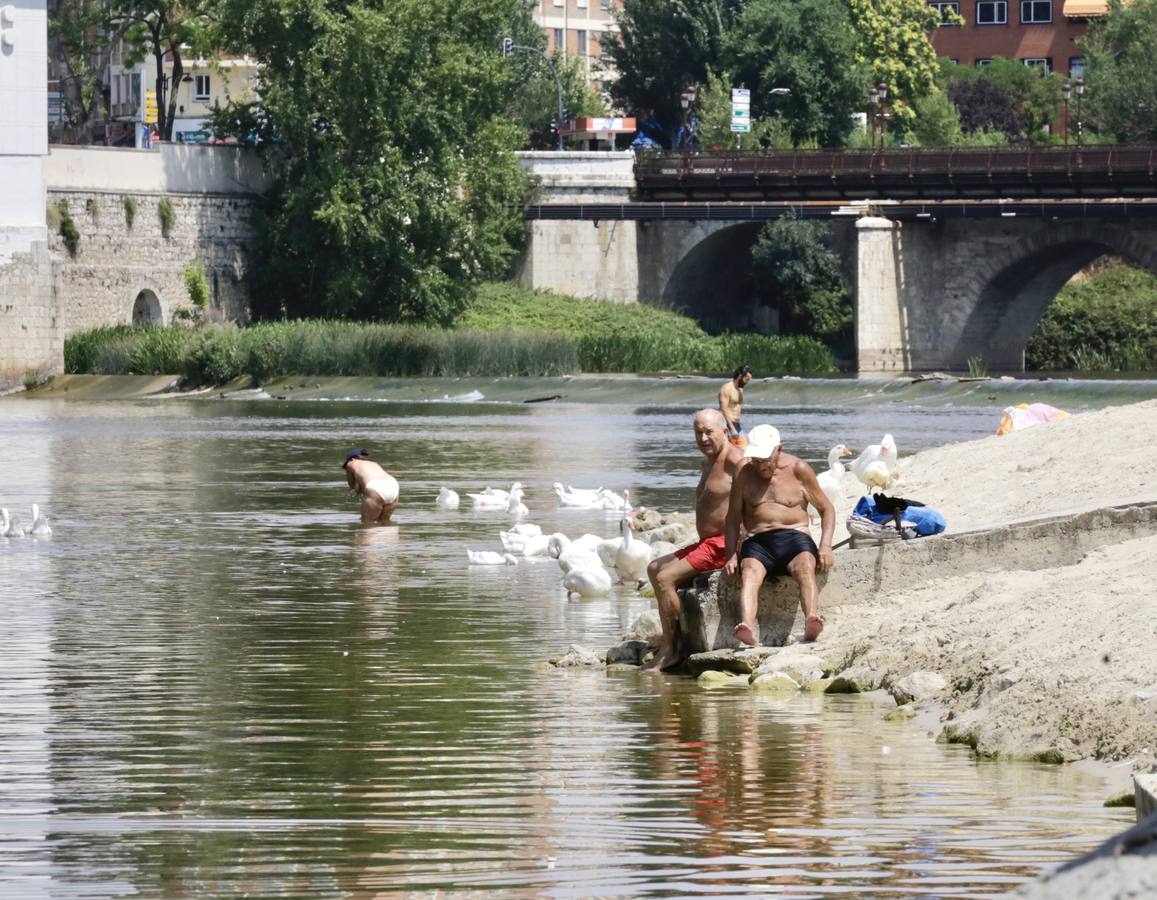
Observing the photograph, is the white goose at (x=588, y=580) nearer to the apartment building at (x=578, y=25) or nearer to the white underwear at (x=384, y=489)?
the white underwear at (x=384, y=489)

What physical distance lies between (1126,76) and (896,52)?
11.2 meters

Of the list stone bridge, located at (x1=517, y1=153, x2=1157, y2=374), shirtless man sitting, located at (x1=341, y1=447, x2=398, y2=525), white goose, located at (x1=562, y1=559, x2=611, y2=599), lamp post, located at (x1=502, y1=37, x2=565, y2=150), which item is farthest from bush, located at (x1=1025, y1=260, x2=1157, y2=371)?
white goose, located at (x1=562, y1=559, x2=611, y2=599)

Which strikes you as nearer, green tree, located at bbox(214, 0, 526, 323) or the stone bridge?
green tree, located at bbox(214, 0, 526, 323)

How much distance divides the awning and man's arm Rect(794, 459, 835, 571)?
350 ft

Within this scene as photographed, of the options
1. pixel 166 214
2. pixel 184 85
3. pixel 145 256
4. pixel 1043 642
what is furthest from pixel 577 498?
pixel 184 85

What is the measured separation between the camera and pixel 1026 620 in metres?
13.5

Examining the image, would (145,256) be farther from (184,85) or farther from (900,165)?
(184,85)

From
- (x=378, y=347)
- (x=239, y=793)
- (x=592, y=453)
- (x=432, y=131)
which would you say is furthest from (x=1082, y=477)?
(x=432, y=131)

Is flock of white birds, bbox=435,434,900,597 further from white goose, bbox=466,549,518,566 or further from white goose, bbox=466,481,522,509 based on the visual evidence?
white goose, bbox=466,481,522,509

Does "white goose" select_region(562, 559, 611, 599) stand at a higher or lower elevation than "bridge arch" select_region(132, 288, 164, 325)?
lower

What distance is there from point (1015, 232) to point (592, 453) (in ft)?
136

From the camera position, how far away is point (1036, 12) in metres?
122

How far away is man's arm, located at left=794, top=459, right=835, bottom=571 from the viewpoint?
14.8m

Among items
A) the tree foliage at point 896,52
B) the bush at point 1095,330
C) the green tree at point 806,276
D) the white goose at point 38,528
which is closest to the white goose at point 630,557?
the white goose at point 38,528
